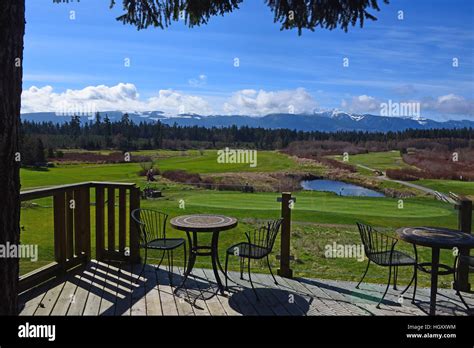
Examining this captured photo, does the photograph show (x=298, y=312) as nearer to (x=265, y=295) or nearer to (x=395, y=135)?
(x=265, y=295)

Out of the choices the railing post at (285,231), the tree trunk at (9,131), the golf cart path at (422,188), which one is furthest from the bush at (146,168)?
the tree trunk at (9,131)

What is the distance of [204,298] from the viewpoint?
3.74 metres

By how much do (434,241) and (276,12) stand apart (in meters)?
2.63

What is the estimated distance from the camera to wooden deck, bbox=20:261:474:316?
344 centimetres

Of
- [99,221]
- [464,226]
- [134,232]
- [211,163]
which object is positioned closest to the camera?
[464,226]

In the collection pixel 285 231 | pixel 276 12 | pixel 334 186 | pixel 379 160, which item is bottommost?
pixel 334 186

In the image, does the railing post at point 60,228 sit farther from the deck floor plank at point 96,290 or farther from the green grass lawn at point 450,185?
the green grass lawn at point 450,185

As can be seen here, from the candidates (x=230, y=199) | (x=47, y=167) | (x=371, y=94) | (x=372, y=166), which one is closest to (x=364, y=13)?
(x=230, y=199)

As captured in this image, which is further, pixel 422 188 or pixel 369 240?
pixel 422 188
